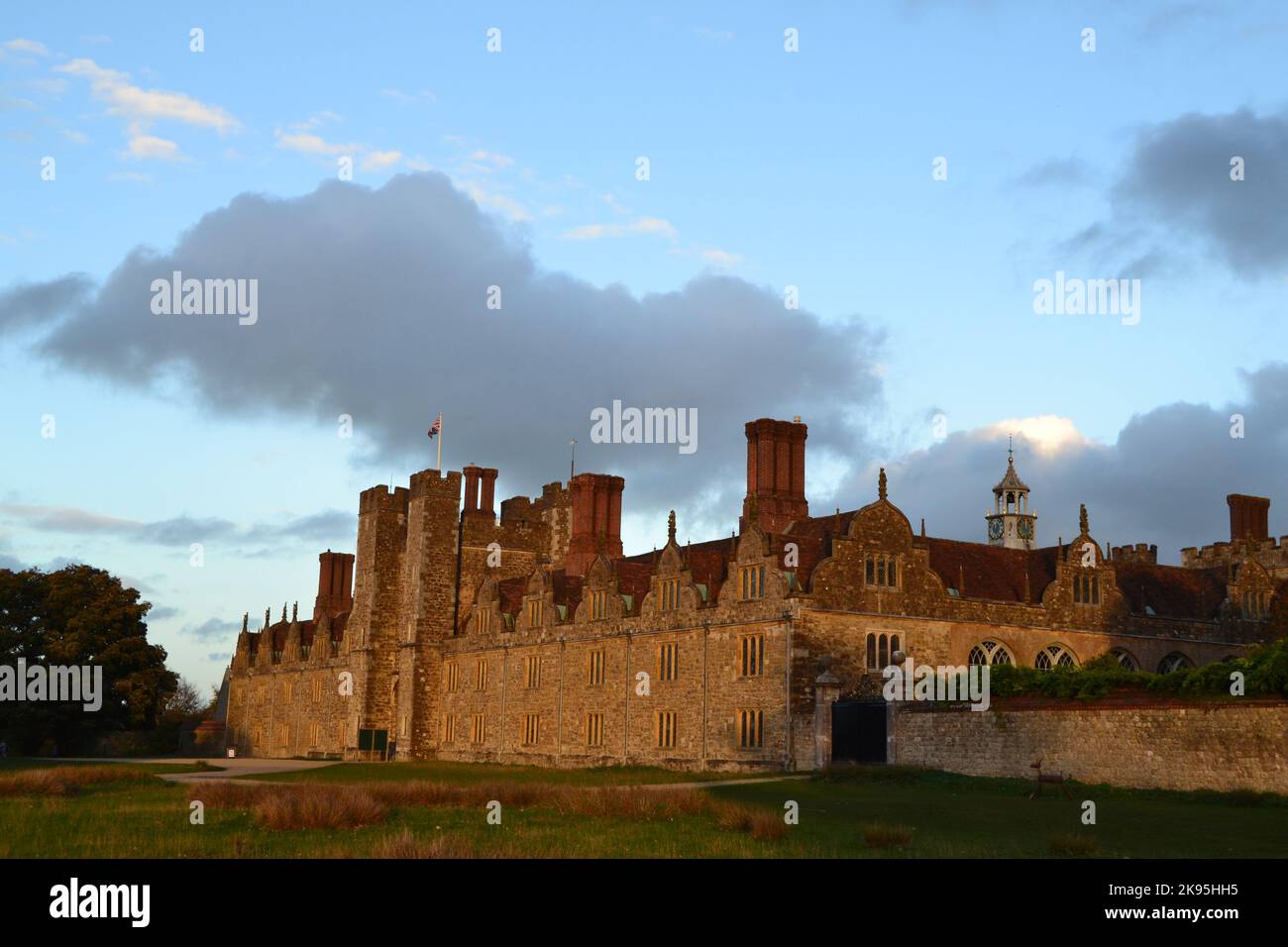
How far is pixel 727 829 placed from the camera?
22.3 metres

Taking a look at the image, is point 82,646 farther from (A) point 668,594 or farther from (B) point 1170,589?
(B) point 1170,589

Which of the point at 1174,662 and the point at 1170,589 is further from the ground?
the point at 1170,589

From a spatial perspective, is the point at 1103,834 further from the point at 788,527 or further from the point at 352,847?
the point at 788,527

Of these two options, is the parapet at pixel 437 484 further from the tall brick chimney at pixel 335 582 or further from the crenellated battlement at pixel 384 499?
the tall brick chimney at pixel 335 582

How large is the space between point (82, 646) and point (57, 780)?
1594 inches

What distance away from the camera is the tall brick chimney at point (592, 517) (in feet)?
213

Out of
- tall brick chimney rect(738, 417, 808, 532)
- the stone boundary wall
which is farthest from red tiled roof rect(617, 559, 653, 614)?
the stone boundary wall

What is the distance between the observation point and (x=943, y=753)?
38562mm

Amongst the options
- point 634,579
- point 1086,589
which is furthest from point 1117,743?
point 634,579

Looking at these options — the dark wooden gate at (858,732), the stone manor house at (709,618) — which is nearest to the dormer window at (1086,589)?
the stone manor house at (709,618)
